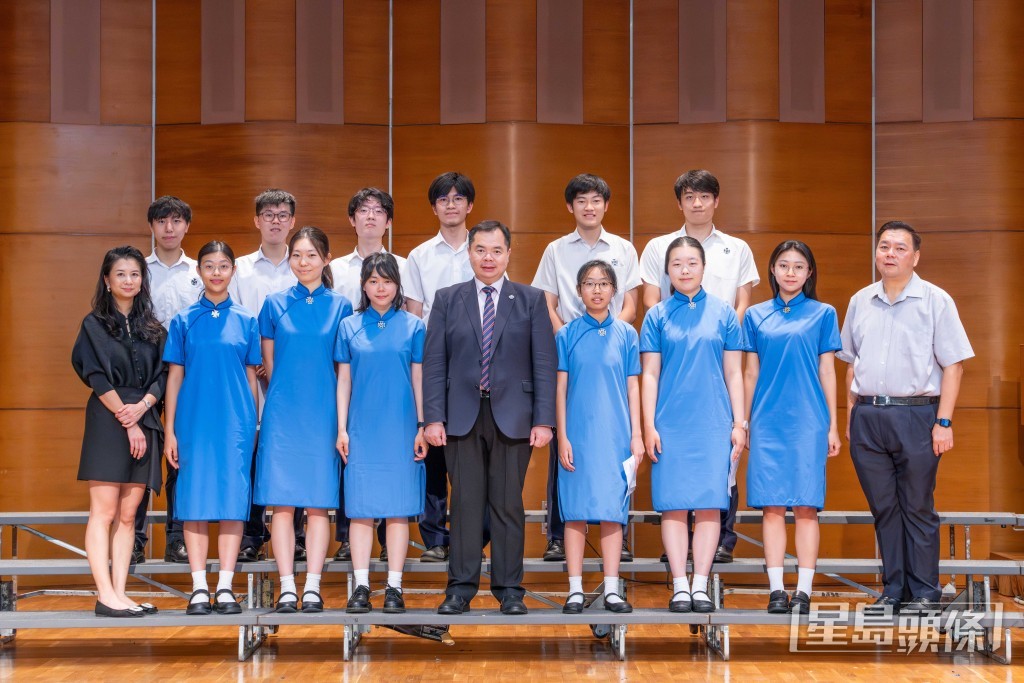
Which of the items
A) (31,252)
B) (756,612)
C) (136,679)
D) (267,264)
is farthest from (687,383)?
(31,252)

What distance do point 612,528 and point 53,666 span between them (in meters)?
2.20

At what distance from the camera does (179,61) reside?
615 cm

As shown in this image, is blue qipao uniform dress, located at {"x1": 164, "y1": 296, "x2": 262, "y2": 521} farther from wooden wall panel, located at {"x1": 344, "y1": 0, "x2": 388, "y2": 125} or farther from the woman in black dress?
wooden wall panel, located at {"x1": 344, "y1": 0, "x2": 388, "y2": 125}

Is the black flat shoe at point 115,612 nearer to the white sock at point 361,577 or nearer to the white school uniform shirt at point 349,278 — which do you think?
the white sock at point 361,577

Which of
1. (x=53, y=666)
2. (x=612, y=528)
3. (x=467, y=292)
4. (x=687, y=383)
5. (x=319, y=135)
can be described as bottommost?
(x=53, y=666)

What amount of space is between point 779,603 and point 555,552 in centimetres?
96

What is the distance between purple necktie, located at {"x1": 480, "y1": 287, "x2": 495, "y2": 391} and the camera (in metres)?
4.13

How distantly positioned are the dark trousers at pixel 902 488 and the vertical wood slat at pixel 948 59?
2389 mm

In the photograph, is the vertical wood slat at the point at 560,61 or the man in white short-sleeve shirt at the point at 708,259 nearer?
the man in white short-sleeve shirt at the point at 708,259

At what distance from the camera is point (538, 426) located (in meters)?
4.11

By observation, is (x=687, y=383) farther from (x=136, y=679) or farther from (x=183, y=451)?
(x=136, y=679)

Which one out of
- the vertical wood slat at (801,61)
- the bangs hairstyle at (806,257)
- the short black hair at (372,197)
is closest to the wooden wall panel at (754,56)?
the vertical wood slat at (801,61)

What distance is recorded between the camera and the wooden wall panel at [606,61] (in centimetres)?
615

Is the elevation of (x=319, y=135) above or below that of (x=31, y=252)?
above
